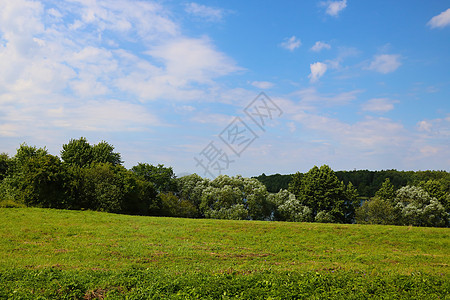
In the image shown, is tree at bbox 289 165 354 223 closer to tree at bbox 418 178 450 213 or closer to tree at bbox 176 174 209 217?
tree at bbox 418 178 450 213

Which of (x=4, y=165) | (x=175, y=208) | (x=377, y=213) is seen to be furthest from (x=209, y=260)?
(x=4, y=165)

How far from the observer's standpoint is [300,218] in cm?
4769

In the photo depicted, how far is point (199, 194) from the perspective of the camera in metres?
53.2

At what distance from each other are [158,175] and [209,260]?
39.9 metres

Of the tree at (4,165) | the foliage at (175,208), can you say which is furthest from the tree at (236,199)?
the tree at (4,165)

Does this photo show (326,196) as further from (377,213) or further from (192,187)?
(192,187)

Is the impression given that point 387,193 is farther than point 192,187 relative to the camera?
No

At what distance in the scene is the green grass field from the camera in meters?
8.41

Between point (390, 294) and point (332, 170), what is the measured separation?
4422cm

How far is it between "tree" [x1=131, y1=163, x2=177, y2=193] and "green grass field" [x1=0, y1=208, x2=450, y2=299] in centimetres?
2259

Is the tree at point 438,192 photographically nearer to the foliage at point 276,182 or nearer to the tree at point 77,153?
the foliage at point 276,182

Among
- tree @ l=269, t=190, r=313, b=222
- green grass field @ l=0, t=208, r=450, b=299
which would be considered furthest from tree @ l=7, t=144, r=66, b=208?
tree @ l=269, t=190, r=313, b=222

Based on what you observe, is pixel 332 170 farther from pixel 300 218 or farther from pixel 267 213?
pixel 267 213

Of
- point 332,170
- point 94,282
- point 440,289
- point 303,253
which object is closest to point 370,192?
point 332,170
